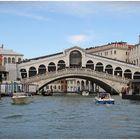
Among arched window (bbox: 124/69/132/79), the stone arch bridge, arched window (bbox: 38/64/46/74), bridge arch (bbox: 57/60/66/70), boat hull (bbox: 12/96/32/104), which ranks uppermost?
bridge arch (bbox: 57/60/66/70)

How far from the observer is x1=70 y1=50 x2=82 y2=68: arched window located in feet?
53.3

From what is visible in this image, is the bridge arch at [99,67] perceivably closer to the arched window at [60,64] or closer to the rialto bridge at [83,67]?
the rialto bridge at [83,67]

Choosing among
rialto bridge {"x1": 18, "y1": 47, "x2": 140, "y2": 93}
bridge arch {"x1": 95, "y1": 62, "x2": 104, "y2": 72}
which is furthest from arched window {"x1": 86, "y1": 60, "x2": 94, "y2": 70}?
bridge arch {"x1": 95, "y1": 62, "x2": 104, "y2": 72}

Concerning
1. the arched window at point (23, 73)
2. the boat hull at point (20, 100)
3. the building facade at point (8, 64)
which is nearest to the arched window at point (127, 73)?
the arched window at point (23, 73)

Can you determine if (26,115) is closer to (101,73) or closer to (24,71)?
(101,73)

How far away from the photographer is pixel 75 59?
16344mm

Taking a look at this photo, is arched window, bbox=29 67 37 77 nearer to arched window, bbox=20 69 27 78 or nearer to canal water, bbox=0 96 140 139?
arched window, bbox=20 69 27 78

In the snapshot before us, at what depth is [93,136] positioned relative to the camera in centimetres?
436

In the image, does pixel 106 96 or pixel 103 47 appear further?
pixel 103 47

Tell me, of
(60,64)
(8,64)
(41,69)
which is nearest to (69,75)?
(60,64)

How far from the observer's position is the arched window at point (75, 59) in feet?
53.3

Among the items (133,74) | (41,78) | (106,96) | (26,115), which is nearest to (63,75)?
(41,78)

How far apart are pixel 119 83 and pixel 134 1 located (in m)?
12.4

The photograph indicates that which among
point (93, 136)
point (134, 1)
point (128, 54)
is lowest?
point (93, 136)
